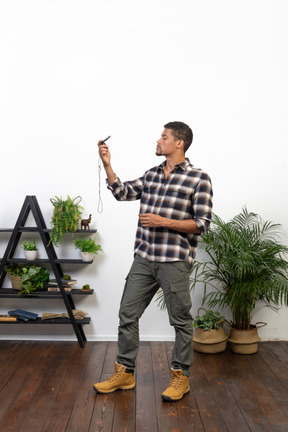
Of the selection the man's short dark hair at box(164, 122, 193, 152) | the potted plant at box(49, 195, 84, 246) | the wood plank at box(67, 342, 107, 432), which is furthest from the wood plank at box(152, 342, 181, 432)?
the man's short dark hair at box(164, 122, 193, 152)

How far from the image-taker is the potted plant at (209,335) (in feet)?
12.3

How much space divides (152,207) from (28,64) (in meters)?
1.80

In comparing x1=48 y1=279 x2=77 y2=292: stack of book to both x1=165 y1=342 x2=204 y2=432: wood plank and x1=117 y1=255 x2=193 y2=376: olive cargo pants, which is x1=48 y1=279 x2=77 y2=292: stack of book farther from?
x1=165 y1=342 x2=204 y2=432: wood plank

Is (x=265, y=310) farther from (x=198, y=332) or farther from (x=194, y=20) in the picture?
(x=194, y=20)

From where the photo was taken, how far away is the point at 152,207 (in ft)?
9.64

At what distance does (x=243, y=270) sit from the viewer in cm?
377

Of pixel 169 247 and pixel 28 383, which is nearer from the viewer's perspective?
pixel 169 247

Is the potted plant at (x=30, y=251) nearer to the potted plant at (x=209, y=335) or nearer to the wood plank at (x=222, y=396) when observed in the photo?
the potted plant at (x=209, y=335)

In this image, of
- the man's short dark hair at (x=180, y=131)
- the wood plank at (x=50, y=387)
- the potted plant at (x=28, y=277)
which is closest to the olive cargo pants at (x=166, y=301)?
the wood plank at (x=50, y=387)

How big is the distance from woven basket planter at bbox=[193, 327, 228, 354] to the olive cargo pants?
0.77m

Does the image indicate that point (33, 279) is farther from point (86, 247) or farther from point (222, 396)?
point (222, 396)

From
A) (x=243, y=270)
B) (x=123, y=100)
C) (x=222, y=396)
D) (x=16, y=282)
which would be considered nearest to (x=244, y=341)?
(x=243, y=270)

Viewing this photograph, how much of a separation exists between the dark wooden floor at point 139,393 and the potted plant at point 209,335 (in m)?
0.06

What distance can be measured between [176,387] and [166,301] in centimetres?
49
